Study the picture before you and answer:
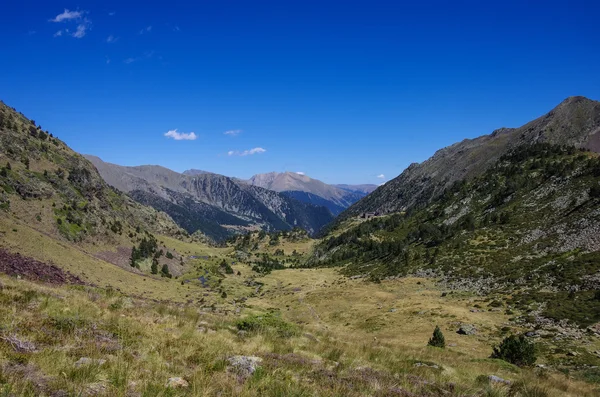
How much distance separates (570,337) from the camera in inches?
1351

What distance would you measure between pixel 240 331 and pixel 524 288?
56.5 m

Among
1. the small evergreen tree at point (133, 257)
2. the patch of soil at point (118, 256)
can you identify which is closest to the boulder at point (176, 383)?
the patch of soil at point (118, 256)

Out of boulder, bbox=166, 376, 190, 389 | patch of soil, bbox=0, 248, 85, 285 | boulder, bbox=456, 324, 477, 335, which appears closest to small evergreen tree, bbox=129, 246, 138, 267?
patch of soil, bbox=0, 248, 85, 285

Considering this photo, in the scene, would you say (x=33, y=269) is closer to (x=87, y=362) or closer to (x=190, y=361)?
(x=190, y=361)

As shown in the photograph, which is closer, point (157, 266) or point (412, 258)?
point (157, 266)

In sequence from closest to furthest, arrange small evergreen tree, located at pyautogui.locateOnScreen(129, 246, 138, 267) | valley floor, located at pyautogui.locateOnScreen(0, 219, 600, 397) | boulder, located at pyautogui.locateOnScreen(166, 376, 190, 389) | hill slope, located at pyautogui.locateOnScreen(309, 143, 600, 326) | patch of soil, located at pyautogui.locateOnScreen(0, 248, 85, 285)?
valley floor, located at pyautogui.locateOnScreen(0, 219, 600, 397) < boulder, located at pyautogui.locateOnScreen(166, 376, 190, 389) < patch of soil, located at pyautogui.locateOnScreen(0, 248, 85, 285) < hill slope, located at pyautogui.locateOnScreen(309, 143, 600, 326) < small evergreen tree, located at pyautogui.locateOnScreen(129, 246, 138, 267)

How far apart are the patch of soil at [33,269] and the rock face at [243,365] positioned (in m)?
42.0

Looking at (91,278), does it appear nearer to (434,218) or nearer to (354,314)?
(354,314)

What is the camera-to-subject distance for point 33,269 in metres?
44.1

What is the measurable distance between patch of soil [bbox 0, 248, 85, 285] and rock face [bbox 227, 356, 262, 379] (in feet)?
138

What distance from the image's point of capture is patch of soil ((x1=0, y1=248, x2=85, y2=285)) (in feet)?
135

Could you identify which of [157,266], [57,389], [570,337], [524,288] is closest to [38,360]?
[57,389]

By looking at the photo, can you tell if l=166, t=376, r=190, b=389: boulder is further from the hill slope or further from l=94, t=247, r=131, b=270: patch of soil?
l=94, t=247, r=131, b=270: patch of soil

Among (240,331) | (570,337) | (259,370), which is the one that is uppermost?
(259,370)
